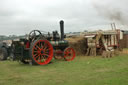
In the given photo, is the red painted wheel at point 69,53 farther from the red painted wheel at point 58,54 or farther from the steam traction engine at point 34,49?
the steam traction engine at point 34,49

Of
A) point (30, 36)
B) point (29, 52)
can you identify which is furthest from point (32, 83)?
point (30, 36)

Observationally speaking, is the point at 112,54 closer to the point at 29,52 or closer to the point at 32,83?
the point at 29,52

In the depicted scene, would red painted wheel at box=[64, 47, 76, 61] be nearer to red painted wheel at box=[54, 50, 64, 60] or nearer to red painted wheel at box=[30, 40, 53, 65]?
red painted wheel at box=[54, 50, 64, 60]

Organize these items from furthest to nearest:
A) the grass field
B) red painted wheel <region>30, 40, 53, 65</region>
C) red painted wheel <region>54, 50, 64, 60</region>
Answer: red painted wheel <region>54, 50, 64, 60</region>, red painted wheel <region>30, 40, 53, 65</region>, the grass field

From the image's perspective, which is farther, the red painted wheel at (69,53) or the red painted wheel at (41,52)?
the red painted wheel at (69,53)

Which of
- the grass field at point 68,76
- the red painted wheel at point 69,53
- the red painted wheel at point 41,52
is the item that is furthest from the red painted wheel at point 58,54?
the grass field at point 68,76

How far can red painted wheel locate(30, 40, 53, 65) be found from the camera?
7056 millimetres

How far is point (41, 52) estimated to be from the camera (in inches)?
292

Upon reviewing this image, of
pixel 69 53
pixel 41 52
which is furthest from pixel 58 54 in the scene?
pixel 41 52

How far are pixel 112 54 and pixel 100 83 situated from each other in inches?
268

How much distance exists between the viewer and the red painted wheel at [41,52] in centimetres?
706

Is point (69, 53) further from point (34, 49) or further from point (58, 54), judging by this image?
point (34, 49)

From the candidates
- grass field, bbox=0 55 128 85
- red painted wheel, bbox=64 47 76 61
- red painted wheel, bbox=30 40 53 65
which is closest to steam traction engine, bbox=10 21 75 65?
red painted wheel, bbox=30 40 53 65

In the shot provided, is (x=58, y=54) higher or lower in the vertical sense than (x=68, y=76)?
higher
